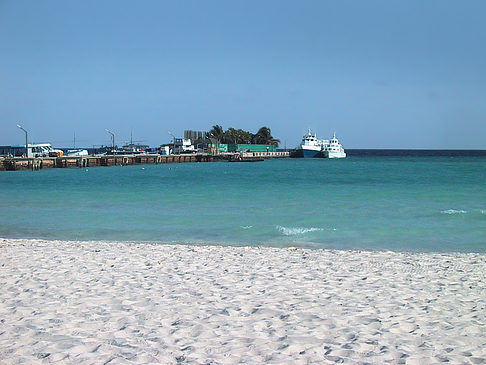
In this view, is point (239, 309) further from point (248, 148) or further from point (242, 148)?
point (248, 148)

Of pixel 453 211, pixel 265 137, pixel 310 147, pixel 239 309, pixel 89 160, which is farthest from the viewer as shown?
pixel 265 137

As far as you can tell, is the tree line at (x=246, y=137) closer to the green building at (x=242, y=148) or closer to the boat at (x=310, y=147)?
the green building at (x=242, y=148)

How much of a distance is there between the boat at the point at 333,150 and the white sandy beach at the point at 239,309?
10942 cm

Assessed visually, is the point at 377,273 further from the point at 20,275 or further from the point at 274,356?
the point at 20,275

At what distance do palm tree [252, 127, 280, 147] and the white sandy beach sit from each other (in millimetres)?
146376

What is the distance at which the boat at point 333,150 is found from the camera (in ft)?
389

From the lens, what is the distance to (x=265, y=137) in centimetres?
15712

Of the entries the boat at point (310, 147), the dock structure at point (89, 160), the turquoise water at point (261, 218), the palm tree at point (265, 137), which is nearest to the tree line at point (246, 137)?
the palm tree at point (265, 137)

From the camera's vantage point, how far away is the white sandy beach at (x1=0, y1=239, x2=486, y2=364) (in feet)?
17.1

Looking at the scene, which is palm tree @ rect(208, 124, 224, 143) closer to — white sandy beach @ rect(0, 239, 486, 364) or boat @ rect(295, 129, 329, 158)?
boat @ rect(295, 129, 329, 158)

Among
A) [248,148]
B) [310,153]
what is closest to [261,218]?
[310,153]

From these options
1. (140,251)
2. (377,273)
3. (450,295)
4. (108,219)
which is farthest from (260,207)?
(450,295)

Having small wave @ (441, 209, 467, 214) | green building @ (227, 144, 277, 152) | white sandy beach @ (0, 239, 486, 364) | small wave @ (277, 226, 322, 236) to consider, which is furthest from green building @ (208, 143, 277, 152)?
white sandy beach @ (0, 239, 486, 364)

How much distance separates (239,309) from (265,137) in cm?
15144
